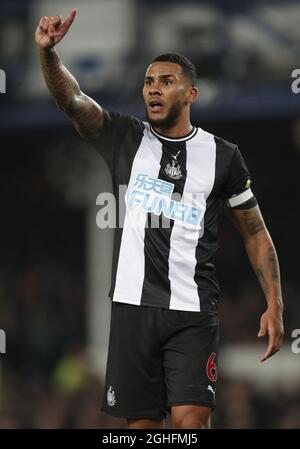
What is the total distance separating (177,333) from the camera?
5.67 meters

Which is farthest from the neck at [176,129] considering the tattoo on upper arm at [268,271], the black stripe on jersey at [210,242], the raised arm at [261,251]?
the tattoo on upper arm at [268,271]

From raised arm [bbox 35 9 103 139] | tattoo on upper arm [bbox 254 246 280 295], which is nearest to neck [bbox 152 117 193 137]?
raised arm [bbox 35 9 103 139]

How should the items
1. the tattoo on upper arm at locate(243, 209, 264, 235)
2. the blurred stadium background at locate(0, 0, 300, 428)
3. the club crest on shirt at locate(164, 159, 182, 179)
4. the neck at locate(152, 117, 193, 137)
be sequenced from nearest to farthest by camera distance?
1. the club crest on shirt at locate(164, 159, 182, 179)
2. the neck at locate(152, 117, 193, 137)
3. the tattoo on upper arm at locate(243, 209, 264, 235)
4. the blurred stadium background at locate(0, 0, 300, 428)

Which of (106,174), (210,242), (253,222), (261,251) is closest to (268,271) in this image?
(261,251)

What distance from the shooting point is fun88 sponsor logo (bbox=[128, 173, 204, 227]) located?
570 centimetres

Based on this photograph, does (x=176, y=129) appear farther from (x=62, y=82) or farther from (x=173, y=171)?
(x=62, y=82)

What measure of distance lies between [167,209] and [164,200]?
2.0 inches

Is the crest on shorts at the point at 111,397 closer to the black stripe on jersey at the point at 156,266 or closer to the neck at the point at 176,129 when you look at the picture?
the black stripe on jersey at the point at 156,266

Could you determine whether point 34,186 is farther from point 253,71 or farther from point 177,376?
point 177,376

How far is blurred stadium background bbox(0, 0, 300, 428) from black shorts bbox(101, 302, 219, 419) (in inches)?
226

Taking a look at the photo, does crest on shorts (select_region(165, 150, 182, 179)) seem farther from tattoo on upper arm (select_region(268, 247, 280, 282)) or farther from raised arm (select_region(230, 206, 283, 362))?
tattoo on upper arm (select_region(268, 247, 280, 282))

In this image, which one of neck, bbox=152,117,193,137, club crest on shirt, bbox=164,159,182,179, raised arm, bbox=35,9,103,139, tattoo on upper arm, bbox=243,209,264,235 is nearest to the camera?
raised arm, bbox=35,9,103,139

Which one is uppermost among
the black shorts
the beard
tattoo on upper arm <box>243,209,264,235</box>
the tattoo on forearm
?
the beard

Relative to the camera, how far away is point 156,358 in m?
5.69
